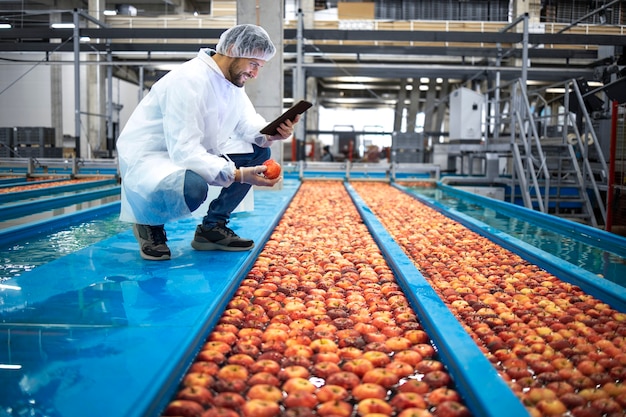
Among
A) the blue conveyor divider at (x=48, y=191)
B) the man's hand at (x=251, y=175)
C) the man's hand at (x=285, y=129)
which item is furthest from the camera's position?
the blue conveyor divider at (x=48, y=191)

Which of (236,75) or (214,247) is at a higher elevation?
(236,75)

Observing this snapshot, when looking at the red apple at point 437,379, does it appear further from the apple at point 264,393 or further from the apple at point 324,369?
the apple at point 264,393

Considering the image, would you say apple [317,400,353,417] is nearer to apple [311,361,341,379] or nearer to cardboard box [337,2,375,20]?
apple [311,361,341,379]

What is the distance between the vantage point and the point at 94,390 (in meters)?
1.28

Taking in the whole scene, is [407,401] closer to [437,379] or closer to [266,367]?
[437,379]

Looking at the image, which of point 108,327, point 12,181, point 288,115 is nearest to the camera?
point 108,327

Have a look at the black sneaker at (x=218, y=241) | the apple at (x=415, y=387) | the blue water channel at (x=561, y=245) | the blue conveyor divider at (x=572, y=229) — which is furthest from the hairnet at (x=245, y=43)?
the blue conveyor divider at (x=572, y=229)

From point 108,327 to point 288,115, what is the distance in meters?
1.52

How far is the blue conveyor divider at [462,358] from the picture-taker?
1.28 meters

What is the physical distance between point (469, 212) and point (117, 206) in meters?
3.77

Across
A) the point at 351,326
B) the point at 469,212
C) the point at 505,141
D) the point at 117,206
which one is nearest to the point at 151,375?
the point at 351,326

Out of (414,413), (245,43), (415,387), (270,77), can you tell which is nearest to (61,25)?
(270,77)

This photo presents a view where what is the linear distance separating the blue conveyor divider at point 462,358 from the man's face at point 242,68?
127cm

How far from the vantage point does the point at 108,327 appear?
172 cm
